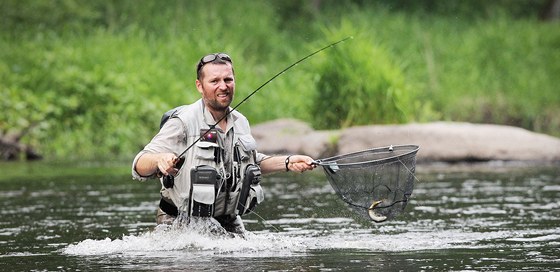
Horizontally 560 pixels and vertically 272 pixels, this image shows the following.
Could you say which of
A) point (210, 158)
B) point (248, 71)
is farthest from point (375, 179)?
point (248, 71)

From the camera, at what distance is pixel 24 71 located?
Answer: 68.9 feet

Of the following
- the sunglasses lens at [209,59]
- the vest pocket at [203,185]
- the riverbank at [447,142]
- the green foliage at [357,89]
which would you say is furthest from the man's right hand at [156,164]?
the green foliage at [357,89]

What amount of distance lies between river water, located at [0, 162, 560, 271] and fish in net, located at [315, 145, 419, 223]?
0.28m

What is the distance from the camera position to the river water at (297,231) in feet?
22.8

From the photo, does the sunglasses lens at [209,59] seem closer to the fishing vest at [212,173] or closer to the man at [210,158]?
the man at [210,158]

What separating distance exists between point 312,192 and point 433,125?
4678mm

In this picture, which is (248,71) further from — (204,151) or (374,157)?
(204,151)

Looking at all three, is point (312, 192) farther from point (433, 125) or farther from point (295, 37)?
point (295, 37)

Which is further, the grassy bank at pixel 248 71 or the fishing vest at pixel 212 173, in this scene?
the grassy bank at pixel 248 71

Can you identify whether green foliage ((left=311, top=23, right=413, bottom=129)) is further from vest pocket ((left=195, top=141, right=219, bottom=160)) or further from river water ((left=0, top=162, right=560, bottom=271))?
vest pocket ((left=195, top=141, right=219, bottom=160))

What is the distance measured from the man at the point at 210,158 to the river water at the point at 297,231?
229 millimetres

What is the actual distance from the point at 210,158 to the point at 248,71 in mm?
15955

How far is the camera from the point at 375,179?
7.40 metres

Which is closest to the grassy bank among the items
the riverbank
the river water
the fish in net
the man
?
the riverbank
